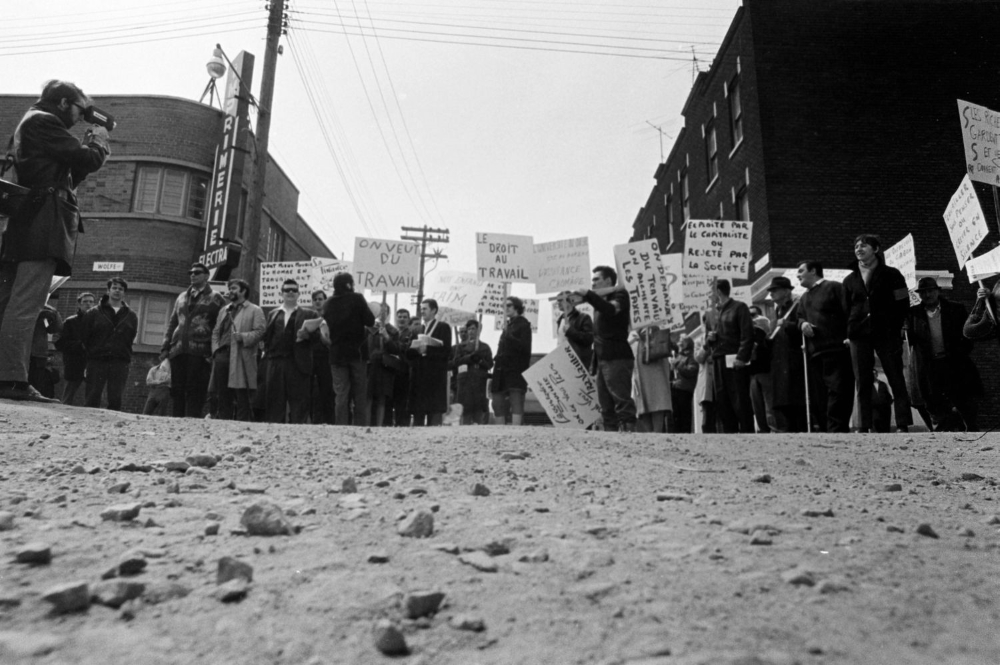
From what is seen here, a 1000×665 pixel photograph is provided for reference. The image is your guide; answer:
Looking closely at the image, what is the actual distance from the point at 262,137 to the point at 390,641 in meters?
13.0

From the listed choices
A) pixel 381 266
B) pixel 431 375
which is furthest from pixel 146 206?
pixel 431 375

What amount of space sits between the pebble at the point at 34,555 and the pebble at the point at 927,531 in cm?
264

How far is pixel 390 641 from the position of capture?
161 cm

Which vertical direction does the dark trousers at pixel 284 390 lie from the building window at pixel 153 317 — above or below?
below

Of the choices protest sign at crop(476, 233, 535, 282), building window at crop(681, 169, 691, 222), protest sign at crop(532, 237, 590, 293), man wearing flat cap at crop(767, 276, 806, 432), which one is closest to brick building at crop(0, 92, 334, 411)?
protest sign at crop(476, 233, 535, 282)

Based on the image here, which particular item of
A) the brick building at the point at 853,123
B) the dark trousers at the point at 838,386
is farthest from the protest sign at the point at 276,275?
the brick building at the point at 853,123

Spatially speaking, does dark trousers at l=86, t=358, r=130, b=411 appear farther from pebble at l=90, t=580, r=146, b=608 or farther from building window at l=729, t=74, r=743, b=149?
building window at l=729, t=74, r=743, b=149

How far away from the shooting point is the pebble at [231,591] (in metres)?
1.83

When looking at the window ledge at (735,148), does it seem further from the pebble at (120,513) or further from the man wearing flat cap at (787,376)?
the pebble at (120,513)

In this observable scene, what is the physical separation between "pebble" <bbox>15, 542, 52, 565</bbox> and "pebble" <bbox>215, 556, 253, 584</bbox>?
0.50m

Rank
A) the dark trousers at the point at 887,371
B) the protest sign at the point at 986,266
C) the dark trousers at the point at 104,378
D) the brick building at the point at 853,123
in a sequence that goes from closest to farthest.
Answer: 1. the dark trousers at the point at 887,371
2. the protest sign at the point at 986,266
3. the dark trousers at the point at 104,378
4. the brick building at the point at 853,123

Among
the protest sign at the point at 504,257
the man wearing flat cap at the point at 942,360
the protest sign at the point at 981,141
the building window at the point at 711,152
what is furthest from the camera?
the building window at the point at 711,152

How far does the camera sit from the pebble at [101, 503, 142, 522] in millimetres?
2416

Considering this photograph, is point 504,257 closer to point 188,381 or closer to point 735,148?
point 188,381
